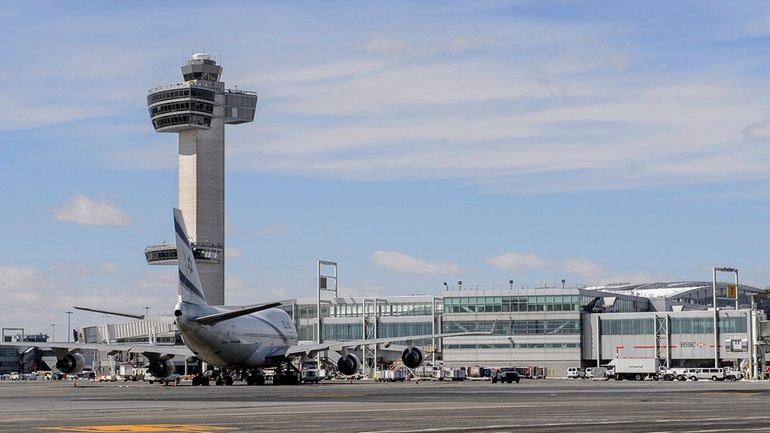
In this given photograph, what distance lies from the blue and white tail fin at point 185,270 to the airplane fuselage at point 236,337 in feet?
2.45

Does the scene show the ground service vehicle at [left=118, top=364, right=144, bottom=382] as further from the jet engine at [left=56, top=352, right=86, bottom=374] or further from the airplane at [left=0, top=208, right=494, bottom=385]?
the jet engine at [left=56, top=352, right=86, bottom=374]

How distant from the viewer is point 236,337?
307 feet

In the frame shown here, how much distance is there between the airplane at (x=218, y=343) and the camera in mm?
86000

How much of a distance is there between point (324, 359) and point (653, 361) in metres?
49.6

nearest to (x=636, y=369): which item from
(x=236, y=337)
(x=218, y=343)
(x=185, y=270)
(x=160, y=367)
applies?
(x=236, y=337)

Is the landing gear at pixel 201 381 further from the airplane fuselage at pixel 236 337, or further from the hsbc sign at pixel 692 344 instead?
the hsbc sign at pixel 692 344

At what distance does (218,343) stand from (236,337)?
3.40 metres

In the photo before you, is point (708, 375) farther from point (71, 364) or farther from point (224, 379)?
point (71, 364)

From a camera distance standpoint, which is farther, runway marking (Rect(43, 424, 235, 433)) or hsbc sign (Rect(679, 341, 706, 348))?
hsbc sign (Rect(679, 341, 706, 348))

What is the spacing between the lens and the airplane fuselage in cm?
8650

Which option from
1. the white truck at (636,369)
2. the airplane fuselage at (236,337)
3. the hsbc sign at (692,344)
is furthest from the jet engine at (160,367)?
the hsbc sign at (692,344)

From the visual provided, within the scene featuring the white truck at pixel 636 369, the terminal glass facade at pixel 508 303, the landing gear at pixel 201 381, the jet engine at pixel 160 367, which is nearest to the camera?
the landing gear at pixel 201 381

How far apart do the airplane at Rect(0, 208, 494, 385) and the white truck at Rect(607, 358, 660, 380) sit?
44366 mm

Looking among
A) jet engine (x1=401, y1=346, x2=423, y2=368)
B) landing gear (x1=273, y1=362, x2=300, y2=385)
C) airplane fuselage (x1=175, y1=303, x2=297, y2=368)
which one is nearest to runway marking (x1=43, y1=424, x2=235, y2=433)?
airplane fuselage (x1=175, y1=303, x2=297, y2=368)
